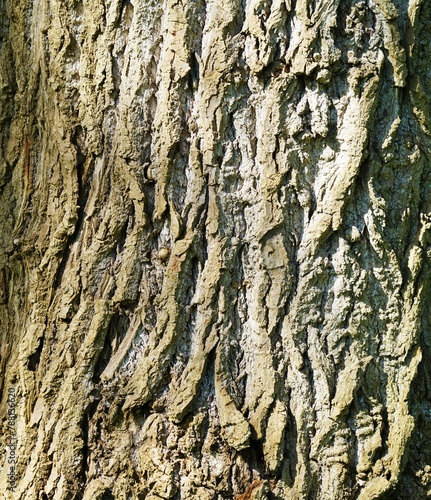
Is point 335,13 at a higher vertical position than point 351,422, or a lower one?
higher

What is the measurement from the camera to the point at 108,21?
5.93 feet

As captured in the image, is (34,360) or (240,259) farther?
(34,360)

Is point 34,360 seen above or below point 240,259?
below

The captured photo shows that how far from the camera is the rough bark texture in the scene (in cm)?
175

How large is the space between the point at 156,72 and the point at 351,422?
3.61 ft

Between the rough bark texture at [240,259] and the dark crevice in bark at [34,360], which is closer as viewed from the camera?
the rough bark texture at [240,259]

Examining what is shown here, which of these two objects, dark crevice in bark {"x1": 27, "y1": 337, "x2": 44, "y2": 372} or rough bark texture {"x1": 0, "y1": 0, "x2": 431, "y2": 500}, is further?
dark crevice in bark {"x1": 27, "y1": 337, "x2": 44, "y2": 372}

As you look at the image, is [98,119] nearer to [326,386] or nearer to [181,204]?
[181,204]

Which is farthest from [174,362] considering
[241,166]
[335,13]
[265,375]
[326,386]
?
[335,13]

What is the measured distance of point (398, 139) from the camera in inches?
71.9

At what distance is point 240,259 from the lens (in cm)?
178

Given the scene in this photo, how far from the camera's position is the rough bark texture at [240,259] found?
5.74 feet

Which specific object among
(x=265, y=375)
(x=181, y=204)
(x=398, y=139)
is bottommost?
(x=265, y=375)

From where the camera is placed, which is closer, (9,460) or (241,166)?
(241,166)
